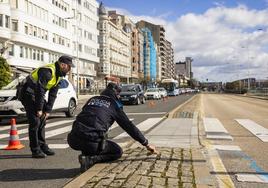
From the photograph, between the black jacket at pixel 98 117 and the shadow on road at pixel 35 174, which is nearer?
the black jacket at pixel 98 117

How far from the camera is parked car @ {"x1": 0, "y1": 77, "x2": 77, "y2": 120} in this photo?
Answer: 16.3 meters

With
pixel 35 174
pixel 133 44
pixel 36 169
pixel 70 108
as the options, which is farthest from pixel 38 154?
pixel 133 44

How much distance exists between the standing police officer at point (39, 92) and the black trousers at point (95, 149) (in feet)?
5.65

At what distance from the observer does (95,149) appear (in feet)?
21.5

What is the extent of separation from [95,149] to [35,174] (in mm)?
998

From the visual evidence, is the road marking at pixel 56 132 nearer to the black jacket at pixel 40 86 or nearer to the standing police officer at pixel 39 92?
the standing police officer at pixel 39 92

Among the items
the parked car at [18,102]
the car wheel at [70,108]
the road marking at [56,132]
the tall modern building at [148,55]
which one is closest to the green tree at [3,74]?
the car wheel at [70,108]

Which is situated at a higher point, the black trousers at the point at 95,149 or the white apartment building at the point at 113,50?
the white apartment building at the point at 113,50

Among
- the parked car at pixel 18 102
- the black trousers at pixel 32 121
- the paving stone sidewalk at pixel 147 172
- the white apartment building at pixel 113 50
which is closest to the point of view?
the paving stone sidewalk at pixel 147 172

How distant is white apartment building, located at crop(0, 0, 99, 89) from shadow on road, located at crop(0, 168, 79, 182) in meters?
44.5

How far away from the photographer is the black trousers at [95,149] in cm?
645

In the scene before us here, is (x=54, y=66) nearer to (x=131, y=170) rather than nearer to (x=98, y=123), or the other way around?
(x=98, y=123)

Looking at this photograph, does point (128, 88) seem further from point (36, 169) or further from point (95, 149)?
point (95, 149)

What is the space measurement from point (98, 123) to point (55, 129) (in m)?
7.84
